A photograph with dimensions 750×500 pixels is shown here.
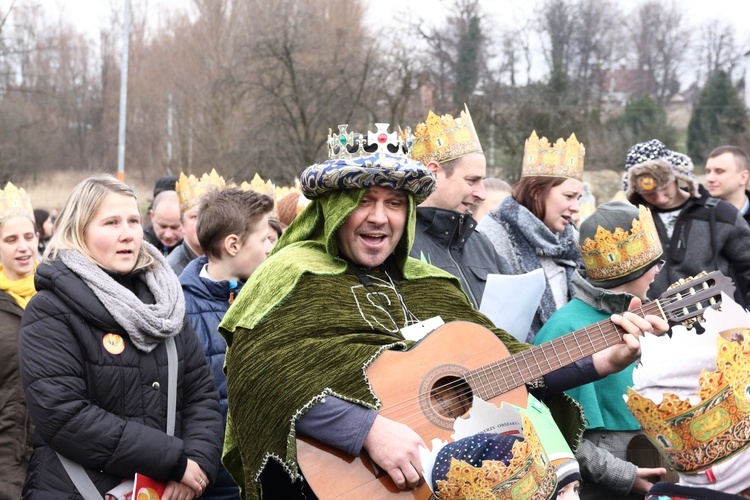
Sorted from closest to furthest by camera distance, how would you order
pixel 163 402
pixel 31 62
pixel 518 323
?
pixel 163 402, pixel 518 323, pixel 31 62

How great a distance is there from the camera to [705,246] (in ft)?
21.0

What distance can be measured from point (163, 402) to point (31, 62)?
44.8m

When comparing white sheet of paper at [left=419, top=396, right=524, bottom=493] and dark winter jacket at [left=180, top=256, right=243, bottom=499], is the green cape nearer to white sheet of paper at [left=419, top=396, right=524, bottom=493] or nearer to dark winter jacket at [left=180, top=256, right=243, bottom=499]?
white sheet of paper at [left=419, top=396, right=524, bottom=493]

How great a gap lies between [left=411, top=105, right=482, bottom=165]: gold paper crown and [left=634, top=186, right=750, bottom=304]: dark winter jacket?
174 cm

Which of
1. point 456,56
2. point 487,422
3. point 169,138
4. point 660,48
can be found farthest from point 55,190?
point 487,422

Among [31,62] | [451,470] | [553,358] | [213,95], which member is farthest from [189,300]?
[31,62]

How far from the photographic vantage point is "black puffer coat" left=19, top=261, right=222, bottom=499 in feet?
12.2

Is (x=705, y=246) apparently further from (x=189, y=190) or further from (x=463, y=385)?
(x=189, y=190)

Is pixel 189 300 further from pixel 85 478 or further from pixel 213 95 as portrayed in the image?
pixel 213 95

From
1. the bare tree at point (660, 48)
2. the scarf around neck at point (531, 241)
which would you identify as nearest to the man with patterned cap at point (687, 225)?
the scarf around neck at point (531, 241)

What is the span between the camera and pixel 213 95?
32.0 m

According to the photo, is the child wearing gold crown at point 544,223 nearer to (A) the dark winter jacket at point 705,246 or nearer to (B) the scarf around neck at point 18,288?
(A) the dark winter jacket at point 705,246

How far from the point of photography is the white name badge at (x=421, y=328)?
3.57 metres

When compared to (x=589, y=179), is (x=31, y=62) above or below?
above
